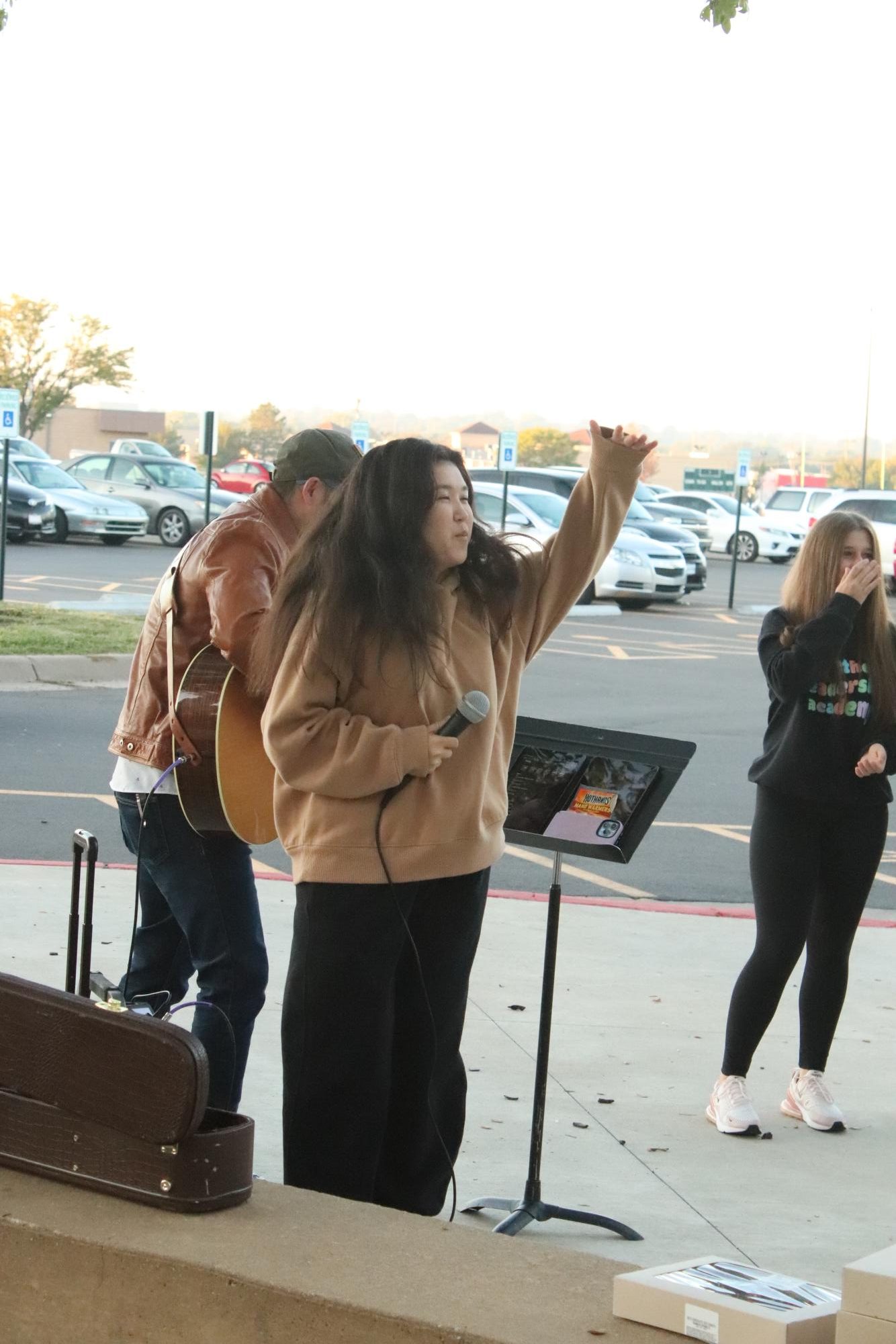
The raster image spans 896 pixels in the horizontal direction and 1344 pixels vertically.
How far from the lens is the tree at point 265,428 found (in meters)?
117

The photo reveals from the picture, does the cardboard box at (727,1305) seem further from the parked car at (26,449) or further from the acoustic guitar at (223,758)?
the parked car at (26,449)

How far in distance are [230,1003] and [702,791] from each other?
6962mm

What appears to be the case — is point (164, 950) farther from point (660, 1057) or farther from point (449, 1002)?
point (660, 1057)

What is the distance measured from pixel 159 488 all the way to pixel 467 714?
29.5 metres

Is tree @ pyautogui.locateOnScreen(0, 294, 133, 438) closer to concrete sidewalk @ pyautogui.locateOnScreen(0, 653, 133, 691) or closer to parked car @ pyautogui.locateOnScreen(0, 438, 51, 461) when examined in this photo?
parked car @ pyautogui.locateOnScreen(0, 438, 51, 461)

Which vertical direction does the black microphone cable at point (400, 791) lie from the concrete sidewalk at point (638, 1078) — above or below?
above

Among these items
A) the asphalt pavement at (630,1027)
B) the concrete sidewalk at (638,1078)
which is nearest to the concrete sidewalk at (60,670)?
the asphalt pavement at (630,1027)

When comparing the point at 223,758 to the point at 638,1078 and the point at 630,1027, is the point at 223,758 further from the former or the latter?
the point at 630,1027

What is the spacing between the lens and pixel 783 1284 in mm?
2779

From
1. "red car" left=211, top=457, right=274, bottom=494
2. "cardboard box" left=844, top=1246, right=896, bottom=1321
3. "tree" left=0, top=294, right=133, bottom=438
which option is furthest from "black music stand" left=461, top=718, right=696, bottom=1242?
"tree" left=0, top=294, right=133, bottom=438

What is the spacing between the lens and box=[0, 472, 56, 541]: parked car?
28812 mm

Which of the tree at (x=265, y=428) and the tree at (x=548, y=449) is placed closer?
the tree at (x=548, y=449)

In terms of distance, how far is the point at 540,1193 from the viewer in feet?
13.7

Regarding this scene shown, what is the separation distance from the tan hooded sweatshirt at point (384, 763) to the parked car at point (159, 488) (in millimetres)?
27870
